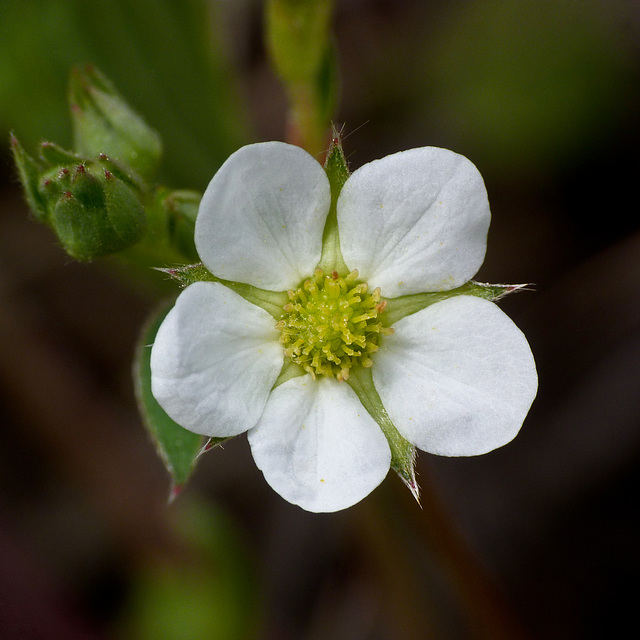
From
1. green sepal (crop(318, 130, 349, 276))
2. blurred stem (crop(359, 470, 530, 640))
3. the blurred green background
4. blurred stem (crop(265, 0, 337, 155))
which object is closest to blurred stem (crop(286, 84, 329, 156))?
blurred stem (crop(265, 0, 337, 155))

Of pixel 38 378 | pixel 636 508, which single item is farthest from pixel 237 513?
pixel 636 508

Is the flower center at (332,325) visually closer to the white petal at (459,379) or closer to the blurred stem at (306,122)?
the white petal at (459,379)

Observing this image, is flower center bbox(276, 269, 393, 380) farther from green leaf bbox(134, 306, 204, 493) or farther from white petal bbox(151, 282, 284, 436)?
green leaf bbox(134, 306, 204, 493)

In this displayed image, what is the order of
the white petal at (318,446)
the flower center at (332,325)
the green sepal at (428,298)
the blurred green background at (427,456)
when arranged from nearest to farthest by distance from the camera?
the white petal at (318,446)
the green sepal at (428,298)
the flower center at (332,325)
the blurred green background at (427,456)

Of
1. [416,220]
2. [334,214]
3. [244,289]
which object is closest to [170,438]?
[244,289]

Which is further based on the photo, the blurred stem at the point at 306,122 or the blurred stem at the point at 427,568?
the blurred stem at the point at 306,122

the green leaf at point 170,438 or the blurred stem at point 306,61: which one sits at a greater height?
the blurred stem at point 306,61

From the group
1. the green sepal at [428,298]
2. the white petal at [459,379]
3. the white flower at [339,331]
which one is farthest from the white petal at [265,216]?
the white petal at [459,379]

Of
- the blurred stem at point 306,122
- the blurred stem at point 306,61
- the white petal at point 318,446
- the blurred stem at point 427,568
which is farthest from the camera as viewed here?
the blurred stem at point 306,122

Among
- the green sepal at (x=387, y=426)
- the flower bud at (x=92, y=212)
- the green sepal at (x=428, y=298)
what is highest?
the flower bud at (x=92, y=212)
